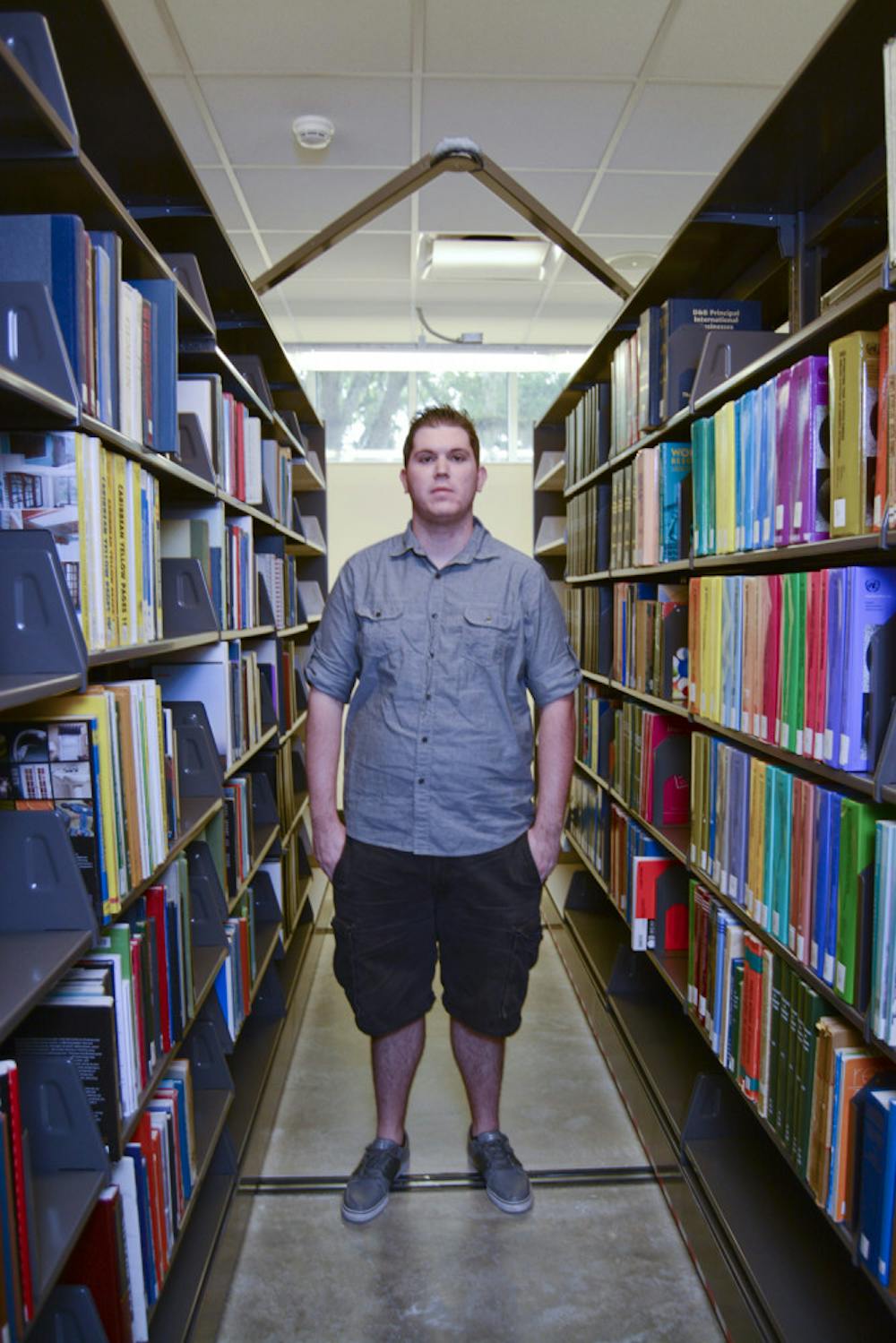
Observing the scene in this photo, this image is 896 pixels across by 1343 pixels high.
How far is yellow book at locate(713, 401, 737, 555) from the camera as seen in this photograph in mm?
1950

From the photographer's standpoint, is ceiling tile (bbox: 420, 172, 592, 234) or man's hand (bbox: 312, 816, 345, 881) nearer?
man's hand (bbox: 312, 816, 345, 881)

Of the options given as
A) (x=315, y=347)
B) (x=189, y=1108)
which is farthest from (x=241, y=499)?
(x=315, y=347)

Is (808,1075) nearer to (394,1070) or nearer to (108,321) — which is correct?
(394,1070)

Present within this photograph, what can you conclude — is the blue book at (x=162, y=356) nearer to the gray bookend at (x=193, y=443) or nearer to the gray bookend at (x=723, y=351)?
the gray bookend at (x=193, y=443)

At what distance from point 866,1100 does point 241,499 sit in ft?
6.76

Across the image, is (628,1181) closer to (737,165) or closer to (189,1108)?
(189,1108)

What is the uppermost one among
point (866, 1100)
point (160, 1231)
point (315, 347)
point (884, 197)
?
point (315, 347)

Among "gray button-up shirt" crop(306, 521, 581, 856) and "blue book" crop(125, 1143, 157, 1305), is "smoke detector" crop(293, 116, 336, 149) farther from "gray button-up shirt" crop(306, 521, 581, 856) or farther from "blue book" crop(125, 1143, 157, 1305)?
"blue book" crop(125, 1143, 157, 1305)

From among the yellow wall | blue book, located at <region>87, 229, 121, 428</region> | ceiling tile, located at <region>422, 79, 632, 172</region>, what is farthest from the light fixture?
blue book, located at <region>87, 229, 121, 428</region>

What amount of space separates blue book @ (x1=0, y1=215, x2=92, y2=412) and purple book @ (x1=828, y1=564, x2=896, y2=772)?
1.06 metres

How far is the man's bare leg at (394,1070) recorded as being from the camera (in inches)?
88.4

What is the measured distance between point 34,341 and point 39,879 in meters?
0.65

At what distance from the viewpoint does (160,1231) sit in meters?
1.62

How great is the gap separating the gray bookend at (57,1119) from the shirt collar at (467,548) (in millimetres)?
1239
